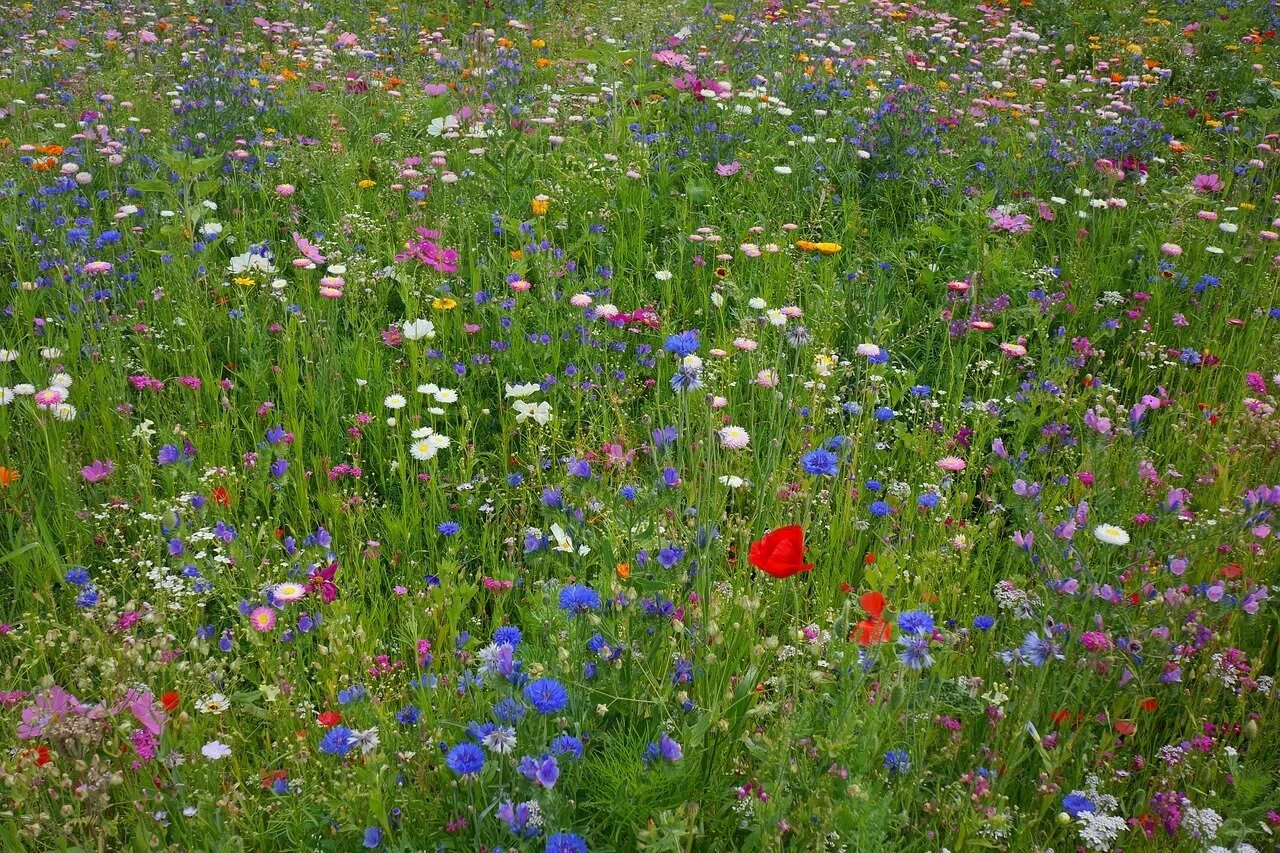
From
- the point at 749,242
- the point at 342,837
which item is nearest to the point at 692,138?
the point at 749,242

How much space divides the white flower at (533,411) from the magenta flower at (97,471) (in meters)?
1.09

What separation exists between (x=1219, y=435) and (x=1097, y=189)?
202 cm

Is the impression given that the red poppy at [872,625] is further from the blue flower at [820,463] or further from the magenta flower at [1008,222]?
the magenta flower at [1008,222]

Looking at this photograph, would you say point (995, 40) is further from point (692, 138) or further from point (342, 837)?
point (342, 837)

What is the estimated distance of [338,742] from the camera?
5.00 feet

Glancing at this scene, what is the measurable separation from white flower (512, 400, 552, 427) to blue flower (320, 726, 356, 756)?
1.28 meters

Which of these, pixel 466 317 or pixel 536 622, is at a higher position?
pixel 536 622

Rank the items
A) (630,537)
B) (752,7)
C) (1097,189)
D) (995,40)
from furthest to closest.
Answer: (752,7) → (995,40) → (1097,189) → (630,537)

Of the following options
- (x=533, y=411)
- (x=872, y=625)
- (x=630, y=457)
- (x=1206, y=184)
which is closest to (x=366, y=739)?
(x=872, y=625)

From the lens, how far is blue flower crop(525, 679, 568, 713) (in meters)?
1.42

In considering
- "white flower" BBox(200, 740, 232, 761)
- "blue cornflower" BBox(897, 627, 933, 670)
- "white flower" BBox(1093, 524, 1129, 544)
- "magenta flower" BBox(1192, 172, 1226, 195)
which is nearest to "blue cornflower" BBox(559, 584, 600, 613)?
"blue cornflower" BBox(897, 627, 933, 670)

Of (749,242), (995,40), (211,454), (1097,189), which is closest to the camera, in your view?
(211,454)

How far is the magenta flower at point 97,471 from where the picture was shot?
8.16ft

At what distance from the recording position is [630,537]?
166cm
